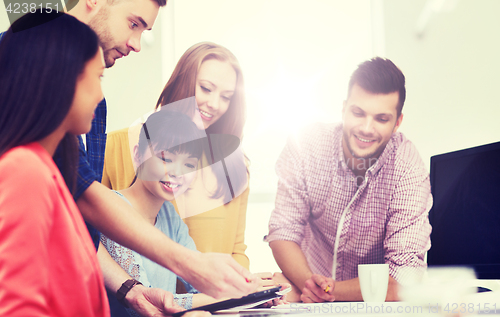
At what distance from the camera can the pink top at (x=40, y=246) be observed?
0.49 meters

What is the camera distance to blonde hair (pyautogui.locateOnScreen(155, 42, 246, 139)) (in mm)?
1368

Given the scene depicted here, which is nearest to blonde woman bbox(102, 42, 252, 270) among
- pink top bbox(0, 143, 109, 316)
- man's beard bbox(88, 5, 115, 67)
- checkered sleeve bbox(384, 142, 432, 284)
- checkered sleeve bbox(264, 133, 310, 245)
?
checkered sleeve bbox(264, 133, 310, 245)

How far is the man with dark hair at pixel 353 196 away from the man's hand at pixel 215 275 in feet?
1.79

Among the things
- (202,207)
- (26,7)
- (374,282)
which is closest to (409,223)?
(374,282)

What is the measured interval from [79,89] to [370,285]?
92 cm

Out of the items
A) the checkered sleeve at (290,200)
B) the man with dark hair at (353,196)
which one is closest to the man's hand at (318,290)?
the man with dark hair at (353,196)

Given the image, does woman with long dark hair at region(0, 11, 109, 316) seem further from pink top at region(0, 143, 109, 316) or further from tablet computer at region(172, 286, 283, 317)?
tablet computer at region(172, 286, 283, 317)

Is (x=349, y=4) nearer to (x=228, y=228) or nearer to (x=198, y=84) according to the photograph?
(x=198, y=84)

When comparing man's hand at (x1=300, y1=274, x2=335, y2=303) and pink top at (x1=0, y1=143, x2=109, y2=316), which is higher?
pink top at (x1=0, y1=143, x2=109, y2=316)

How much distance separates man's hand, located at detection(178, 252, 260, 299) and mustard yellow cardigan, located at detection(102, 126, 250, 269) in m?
0.49

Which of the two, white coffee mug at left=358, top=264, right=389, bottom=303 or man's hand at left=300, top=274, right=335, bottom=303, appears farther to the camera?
man's hand at left=300, top=274, right=335, bottom=303

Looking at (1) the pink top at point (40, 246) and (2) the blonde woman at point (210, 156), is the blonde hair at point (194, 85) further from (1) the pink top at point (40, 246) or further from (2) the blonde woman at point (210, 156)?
(1) the pink top at point (40, 246)

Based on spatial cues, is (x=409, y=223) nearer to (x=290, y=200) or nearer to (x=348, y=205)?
(x=348, y=205)

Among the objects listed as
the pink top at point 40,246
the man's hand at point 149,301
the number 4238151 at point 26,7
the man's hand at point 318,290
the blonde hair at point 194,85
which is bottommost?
the man's hand at point 318,290
